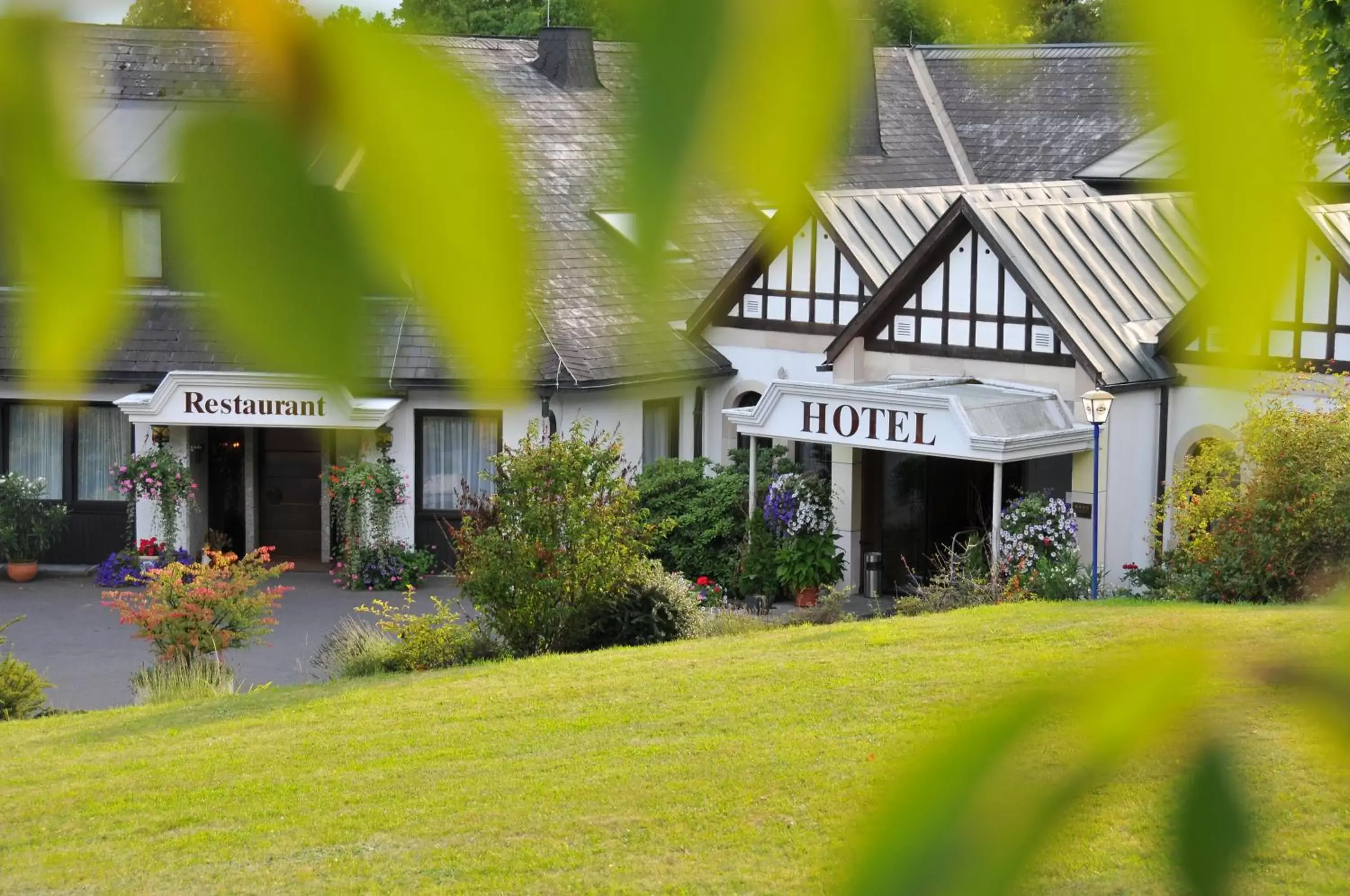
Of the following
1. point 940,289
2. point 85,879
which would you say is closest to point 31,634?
point 85,879

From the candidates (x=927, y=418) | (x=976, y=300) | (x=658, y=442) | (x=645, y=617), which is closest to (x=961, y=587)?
(x=927, y=418)

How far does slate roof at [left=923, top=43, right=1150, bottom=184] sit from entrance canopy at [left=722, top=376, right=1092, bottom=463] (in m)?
14.7

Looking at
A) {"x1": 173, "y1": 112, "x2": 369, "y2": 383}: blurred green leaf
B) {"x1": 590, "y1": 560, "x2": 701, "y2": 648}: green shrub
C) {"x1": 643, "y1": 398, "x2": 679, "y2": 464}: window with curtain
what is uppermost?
{"x1": 173, "y1": 112, "x2": 369, "y2": 383}: blurred green leaf

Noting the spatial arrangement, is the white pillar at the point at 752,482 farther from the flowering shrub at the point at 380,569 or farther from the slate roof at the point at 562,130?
the slate roof at the point at 562,130

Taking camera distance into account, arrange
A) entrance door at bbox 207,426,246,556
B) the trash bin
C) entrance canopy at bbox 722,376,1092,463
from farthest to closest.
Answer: the trash bin, entrance door at bbox 207,426,246,556, entrance canopy at bbox 722,376,1092,463

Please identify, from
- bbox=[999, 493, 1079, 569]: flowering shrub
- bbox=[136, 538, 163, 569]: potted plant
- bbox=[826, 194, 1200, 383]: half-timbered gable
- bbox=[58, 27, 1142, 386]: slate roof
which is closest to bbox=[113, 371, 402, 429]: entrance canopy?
bbox=[58, 27, 1142, 386]: slate roof

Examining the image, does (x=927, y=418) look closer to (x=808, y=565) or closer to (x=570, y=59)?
(x=808, y=565)

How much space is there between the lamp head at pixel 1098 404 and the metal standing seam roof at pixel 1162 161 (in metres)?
14.2

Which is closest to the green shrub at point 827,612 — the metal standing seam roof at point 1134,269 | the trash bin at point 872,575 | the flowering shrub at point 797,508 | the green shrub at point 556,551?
the flowering shrub at point 797,508

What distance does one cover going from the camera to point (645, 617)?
14.2 metres

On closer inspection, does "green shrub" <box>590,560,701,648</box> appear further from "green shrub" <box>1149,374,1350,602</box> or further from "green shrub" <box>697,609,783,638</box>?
"green shrub" <box>1149,374,1350,602</box>

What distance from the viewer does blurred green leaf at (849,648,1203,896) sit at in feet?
2.05

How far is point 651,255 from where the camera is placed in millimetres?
588

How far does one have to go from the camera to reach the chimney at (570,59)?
657 millimetres
